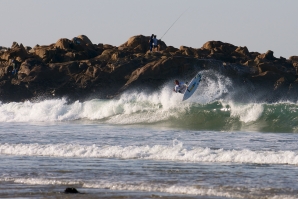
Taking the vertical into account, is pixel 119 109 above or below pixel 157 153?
above

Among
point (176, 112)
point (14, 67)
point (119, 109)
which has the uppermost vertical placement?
point (14, 67)

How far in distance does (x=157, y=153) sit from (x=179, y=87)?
502 inches

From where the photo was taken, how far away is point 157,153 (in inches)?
647

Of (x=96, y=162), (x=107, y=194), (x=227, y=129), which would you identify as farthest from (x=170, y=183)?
(x=227, y=129)

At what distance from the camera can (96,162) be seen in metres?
15.5

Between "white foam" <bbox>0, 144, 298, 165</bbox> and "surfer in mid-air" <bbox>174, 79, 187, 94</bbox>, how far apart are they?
1127 centimetres

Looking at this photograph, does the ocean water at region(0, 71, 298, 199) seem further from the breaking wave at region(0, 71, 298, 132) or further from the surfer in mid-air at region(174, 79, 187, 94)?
the surfer in mid-air at region(174, 79, 187, 94)

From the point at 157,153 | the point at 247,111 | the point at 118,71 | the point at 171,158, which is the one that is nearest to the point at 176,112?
the point at 247,111

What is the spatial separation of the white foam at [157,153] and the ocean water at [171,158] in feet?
0.07

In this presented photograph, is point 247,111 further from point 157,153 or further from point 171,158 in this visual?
point 171,158

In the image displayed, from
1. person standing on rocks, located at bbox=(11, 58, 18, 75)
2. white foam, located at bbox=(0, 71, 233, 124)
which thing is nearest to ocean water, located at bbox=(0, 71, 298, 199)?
white foam, located at bbox=(0, 71, 233, 124)

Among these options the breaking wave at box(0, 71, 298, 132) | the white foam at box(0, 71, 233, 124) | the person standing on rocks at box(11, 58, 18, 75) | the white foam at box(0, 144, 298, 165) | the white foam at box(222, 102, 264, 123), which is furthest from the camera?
the person standing on rocks at box(11, 58, 18, 75)

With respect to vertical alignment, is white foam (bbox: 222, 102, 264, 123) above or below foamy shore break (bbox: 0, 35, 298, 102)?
below

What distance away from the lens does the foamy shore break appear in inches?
1912
